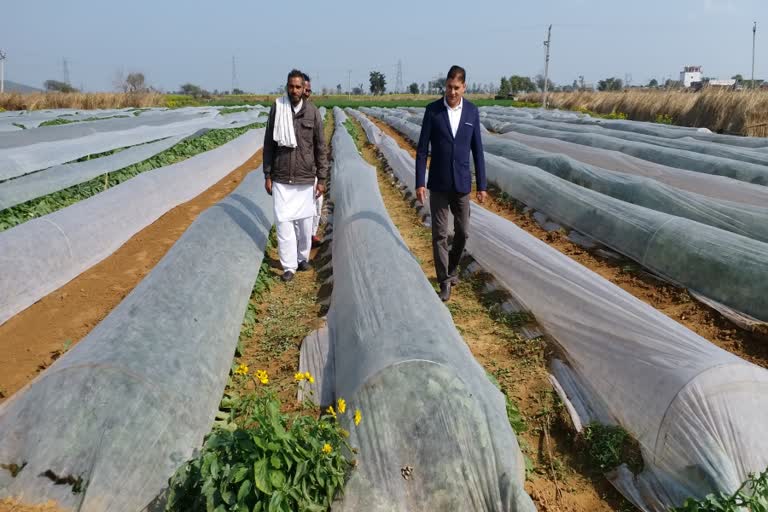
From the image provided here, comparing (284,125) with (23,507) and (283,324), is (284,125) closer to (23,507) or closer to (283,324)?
(283,324)

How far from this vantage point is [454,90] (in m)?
3.89

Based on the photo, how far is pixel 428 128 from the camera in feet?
13.5

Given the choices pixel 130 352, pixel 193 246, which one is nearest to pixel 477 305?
pixel 193 246

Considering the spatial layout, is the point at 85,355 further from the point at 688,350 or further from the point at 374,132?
the point at 374,132

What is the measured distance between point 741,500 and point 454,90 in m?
2.94

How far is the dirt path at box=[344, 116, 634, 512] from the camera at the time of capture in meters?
2.47

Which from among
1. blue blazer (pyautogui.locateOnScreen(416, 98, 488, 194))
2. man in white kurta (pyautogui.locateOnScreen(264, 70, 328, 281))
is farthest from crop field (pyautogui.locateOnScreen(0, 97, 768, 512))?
blue blazer (pyautogui.locateOnScreen(416, 98, 488, 194))

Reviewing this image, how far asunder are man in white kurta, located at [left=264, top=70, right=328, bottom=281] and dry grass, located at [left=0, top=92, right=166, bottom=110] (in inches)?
1108

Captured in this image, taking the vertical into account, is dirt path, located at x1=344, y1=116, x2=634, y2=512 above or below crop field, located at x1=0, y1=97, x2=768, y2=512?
below

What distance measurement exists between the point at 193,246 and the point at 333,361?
1.38 metres

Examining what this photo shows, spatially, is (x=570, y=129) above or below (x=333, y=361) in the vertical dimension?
above

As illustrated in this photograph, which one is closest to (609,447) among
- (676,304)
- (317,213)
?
(676,304)

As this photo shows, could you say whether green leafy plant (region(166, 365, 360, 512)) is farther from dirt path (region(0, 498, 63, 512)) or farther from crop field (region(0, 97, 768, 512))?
dirt path (region(0, 498, 63, 512))

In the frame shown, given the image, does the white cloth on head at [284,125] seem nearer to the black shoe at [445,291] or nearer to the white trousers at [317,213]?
the white trousers at [317,213]
